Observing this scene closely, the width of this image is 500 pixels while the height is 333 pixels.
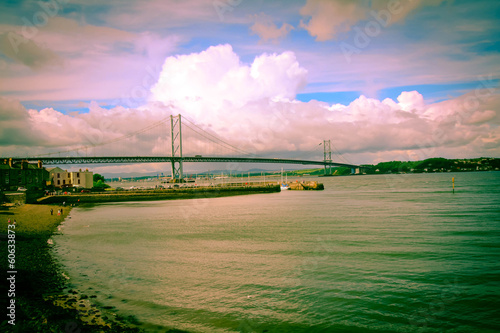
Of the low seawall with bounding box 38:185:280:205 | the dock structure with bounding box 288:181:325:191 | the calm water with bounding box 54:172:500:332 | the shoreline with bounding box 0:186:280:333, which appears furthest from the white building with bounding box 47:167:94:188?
the shoreline with bounding box 0:186:280:333

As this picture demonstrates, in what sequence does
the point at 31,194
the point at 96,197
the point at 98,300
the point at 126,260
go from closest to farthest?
the point at 98,300, the point at 126,260, the point at 31,194, the point at 96,197

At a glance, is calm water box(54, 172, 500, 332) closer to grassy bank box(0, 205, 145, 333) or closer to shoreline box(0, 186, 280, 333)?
shoreline box(0, 186, 280, 333)

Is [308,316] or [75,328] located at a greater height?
[75,328]

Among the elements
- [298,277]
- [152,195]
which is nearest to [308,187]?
[152,195]

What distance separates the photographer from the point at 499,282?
33.8ft

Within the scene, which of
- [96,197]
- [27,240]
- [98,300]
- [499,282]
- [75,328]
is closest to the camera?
[75,328]

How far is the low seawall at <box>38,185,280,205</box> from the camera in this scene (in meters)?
47.6

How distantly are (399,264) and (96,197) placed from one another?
1969 inches

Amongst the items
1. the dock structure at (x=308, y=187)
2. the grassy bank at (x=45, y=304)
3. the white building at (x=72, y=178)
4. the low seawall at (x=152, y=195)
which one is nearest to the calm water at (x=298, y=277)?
the grassy bank at (x=45, y=304)

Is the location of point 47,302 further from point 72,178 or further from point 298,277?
point 72,178

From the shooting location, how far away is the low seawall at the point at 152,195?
47.6 meters

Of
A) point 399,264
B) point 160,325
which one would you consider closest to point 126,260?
point 160,325

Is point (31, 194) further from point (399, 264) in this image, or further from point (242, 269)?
point (399, 264)

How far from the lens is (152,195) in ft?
186
